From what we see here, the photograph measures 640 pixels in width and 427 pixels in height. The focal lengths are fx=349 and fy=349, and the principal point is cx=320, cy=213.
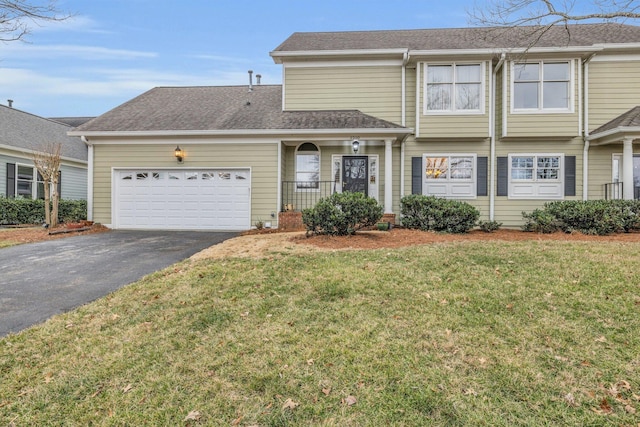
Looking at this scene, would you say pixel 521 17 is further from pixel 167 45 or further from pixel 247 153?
pixel 167 45

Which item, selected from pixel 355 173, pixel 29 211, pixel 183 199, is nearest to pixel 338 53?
pixel 355 173

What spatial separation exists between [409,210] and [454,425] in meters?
7.95

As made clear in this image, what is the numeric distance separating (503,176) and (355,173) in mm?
4834

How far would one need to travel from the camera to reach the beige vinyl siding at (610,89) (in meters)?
11.1

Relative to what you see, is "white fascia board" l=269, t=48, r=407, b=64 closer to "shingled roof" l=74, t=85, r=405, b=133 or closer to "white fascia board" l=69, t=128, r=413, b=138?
"shingled roof" l=74, t=85, r=405, b=133

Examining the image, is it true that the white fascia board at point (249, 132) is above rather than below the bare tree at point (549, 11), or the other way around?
below

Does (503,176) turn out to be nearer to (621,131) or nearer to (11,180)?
(621,131)

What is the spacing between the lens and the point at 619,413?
7.92ft

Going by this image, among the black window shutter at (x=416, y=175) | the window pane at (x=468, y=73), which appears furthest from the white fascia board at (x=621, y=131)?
the black window shutter at (x=416, y=175)

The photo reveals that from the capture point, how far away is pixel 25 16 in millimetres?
6035

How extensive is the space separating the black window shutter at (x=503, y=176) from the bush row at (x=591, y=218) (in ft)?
7.17

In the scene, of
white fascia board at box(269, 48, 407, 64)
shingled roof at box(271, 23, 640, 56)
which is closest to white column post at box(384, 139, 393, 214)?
white fascia board at box(269, 48, 407, 64)

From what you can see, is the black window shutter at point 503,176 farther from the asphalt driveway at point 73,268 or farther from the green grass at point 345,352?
the asphalt driveway at point 73,268

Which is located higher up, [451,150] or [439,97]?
[439,97]
